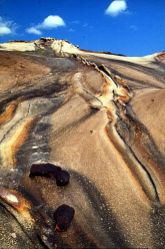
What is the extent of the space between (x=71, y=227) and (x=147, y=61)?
482 cm

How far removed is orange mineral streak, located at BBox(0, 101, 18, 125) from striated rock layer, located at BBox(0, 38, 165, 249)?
1 cm

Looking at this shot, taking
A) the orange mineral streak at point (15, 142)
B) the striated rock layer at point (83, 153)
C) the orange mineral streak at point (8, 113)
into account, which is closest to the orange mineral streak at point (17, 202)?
the striated rock layer at point (83, 153)

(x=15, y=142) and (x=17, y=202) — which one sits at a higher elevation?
(x=15, y=142)

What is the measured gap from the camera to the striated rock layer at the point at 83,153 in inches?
197

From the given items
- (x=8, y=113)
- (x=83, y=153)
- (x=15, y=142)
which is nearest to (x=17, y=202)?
(x=15, y=142)

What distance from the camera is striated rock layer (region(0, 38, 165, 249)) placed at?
501cm

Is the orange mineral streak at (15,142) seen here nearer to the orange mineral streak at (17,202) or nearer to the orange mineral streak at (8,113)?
the orange mineral streak at (8,113)

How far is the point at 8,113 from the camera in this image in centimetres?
622

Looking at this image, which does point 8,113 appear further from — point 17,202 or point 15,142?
point 17,202

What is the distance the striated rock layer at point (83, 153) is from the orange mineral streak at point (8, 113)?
13 mm

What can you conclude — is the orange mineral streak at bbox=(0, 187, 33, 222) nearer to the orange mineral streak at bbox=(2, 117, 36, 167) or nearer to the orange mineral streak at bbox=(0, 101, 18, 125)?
the orange mineral streak at bbox=(2, 117, 36, 167)

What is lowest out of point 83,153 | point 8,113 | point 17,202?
point 17,202

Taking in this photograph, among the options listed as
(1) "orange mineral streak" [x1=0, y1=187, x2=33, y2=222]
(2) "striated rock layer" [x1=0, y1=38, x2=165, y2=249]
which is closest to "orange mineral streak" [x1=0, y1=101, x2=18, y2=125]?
(2) "striated rock layer" [x1=0, y1=38, x2=165, y2=249]

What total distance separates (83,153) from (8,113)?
1203mm
